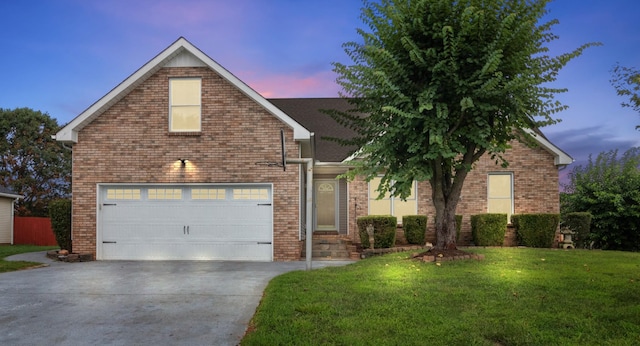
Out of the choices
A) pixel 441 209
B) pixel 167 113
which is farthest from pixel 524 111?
pixel 167 113

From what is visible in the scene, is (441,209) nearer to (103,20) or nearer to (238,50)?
(238,50)

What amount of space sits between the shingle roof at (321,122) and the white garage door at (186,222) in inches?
183

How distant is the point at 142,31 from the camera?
54.3 ft

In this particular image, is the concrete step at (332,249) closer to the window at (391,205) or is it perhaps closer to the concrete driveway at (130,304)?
the window at (391,205)

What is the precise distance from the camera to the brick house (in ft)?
43.2

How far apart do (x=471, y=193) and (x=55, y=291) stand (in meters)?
13.0

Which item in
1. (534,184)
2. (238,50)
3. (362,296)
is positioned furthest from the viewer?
(238,50)

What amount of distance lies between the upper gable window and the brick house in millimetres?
29

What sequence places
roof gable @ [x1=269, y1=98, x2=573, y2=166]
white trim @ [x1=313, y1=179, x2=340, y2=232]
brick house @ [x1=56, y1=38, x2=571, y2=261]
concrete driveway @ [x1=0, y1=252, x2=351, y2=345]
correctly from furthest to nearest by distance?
white trim @ [x1=313, y1=179, x2=340, y2=232] → roof gable @ [x1=269, y1=98, x2=573, y2=166] → brick house @ [x1=56, y1=38, x2=571, y2=261] → concrete driveway @ [x1=0, y1=252, x2=351, y2=345]

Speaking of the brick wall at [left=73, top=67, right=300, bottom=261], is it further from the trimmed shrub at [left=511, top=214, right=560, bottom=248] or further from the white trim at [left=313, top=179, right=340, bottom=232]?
→ the trimmed shrub at [left=511, top=214, right=560, bottom=248]

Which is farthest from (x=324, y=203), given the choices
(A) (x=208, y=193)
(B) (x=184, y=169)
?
(B) (x=184, y=169)

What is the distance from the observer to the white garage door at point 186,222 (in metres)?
13.3

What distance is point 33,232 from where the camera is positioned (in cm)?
2523

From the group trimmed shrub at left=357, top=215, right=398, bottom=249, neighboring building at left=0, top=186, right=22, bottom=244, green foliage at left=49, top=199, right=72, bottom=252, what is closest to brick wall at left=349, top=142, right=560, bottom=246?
trimmed shrub at left=357, top=215, right=398, bottom=249
